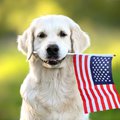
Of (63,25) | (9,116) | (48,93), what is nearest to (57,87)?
(48,93)

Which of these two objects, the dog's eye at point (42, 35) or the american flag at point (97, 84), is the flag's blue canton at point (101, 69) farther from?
the dog's eye at point (42, 35)

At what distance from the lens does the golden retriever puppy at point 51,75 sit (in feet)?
25.4

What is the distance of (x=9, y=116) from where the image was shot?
1282 centimetres

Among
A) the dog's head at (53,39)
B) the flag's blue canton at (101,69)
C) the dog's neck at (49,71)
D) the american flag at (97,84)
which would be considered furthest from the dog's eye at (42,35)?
the flag's blue canton at (101,69)

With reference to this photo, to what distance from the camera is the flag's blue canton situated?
26.3 feet

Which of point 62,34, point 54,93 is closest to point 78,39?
point 62,34

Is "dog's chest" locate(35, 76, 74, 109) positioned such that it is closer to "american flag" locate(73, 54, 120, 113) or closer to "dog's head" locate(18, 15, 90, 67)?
"american flag" locate(73, 54, 120, 113)

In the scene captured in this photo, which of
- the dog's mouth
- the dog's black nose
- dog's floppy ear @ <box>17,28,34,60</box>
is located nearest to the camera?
the dog's black nose

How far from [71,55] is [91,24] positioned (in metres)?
10.7

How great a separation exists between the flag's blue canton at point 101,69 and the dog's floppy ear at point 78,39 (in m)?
0.19

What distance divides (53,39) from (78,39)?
44 centimetres

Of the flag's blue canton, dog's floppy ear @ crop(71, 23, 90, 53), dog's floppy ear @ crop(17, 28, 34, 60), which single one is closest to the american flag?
the flag's blue canton

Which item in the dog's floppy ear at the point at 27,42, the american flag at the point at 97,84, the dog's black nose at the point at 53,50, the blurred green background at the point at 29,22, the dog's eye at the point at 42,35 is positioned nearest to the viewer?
the dog's black nose at the point at 53,50

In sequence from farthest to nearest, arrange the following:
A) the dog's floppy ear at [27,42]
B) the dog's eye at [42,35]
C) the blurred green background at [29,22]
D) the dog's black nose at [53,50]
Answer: the blurred green background at [29,22]
the dog's floppy ear at [27,42]
the dog's eye at [42,35]
the dog's black nose at [53,50]
